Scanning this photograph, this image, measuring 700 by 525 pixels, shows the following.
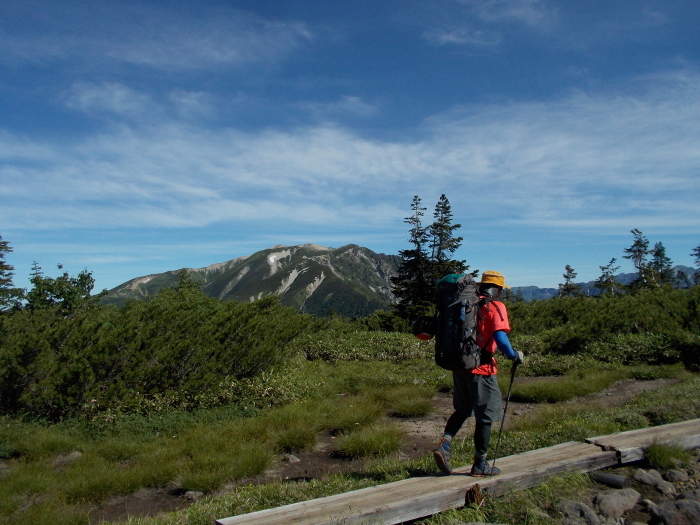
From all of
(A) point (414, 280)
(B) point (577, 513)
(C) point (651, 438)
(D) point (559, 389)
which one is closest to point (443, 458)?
(B) point (577, 513)

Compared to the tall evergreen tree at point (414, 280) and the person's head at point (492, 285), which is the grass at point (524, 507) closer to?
the person's head at point (492, 285)

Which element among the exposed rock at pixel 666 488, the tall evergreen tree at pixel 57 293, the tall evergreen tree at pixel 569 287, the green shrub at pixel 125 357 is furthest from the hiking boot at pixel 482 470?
the tall evergreen tree at pixel 569 287

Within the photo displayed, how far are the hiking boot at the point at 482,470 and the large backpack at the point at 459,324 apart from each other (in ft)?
2.70

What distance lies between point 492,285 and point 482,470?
1.62 m

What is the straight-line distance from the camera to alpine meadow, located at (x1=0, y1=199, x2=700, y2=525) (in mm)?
4676

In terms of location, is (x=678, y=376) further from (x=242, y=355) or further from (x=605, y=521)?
(x=242, y=355)

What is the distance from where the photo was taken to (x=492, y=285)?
455cm

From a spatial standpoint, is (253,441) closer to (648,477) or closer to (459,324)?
(459,324)

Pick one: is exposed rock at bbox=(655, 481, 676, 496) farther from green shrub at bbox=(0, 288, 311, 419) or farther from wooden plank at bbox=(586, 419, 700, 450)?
green shrub at bbox=(0, 288, 311, 419)

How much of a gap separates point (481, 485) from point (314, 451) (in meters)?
2.93

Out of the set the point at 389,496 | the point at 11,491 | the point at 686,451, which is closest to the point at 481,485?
the point at 389,496

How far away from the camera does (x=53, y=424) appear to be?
260 inches

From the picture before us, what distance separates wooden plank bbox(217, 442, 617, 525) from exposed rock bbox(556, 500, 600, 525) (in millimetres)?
341

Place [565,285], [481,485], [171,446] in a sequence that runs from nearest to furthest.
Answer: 1. [481,485]
2. [171,446]
3. [565,285]
